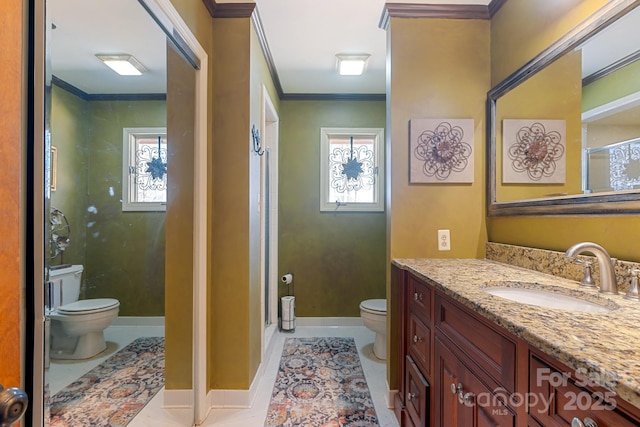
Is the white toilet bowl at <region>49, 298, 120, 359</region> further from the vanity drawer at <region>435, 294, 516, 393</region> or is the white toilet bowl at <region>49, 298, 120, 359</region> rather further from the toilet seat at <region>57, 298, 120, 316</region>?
the vanity drawer at <region>435, 294, 516, 393</region>

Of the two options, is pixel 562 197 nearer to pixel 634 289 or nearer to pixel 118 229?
pixel 634 289

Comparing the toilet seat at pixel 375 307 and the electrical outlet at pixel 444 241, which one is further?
the toilet seat at pixel 375 307

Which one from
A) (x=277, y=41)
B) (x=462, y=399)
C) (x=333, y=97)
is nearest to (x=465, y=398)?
(x=462, y=399)

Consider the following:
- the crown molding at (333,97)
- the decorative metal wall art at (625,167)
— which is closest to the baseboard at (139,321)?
the decorative metal wall art at (625,167)

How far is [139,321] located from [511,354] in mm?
1508

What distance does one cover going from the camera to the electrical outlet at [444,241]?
188 centimetres

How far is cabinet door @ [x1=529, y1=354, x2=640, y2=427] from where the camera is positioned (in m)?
0.50

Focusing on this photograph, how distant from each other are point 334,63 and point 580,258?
222cm

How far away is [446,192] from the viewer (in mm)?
1892

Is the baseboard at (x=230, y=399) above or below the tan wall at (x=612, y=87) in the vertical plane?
below

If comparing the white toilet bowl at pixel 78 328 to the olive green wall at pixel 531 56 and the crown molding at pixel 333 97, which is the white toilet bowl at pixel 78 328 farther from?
the crown molding at pixel 333 97

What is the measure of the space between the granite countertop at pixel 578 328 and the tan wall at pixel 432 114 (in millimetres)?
652

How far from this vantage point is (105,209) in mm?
1203

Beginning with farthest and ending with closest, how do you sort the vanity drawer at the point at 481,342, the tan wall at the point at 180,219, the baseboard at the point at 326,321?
1. the baseboard at the point at 326,321
2. the tan wall at the point at 180,219
3. the vanity drawer at the point at 481,342
